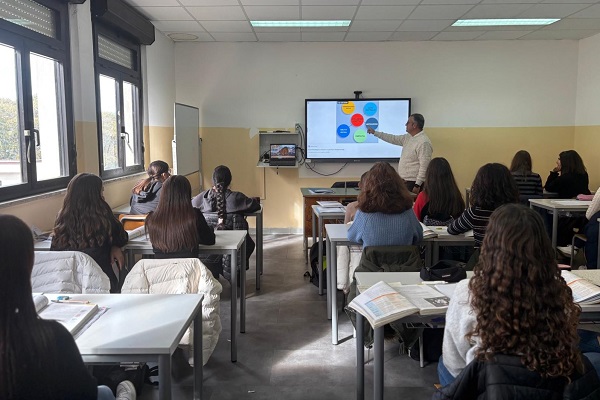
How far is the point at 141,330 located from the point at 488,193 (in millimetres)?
2507

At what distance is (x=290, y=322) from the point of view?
4039mm

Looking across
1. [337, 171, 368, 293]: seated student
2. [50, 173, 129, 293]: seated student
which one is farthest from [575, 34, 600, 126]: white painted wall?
[50, 173, 129, 293]: seated student

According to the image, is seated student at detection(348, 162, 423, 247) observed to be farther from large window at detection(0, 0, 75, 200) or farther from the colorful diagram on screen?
the colorful diagram on screen

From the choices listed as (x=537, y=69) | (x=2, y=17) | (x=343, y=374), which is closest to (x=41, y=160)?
(x=2, y=17)

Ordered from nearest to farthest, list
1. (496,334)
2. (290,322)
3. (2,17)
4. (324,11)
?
(496,334) → (2,17) → (290,322) → (324,11)

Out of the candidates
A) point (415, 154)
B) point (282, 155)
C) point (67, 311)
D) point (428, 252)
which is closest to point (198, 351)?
point (67, 311)

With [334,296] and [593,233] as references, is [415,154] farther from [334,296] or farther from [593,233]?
[334,296]

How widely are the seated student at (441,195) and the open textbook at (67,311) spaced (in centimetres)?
287

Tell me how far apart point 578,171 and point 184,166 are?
15.4ft

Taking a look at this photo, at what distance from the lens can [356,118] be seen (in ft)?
25.0

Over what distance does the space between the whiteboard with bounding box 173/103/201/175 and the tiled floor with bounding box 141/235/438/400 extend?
2303 mm

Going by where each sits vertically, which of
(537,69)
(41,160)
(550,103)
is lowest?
(41,160)

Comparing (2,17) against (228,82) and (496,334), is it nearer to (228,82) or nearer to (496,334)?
(496,334)

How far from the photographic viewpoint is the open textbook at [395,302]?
2.06 metres
